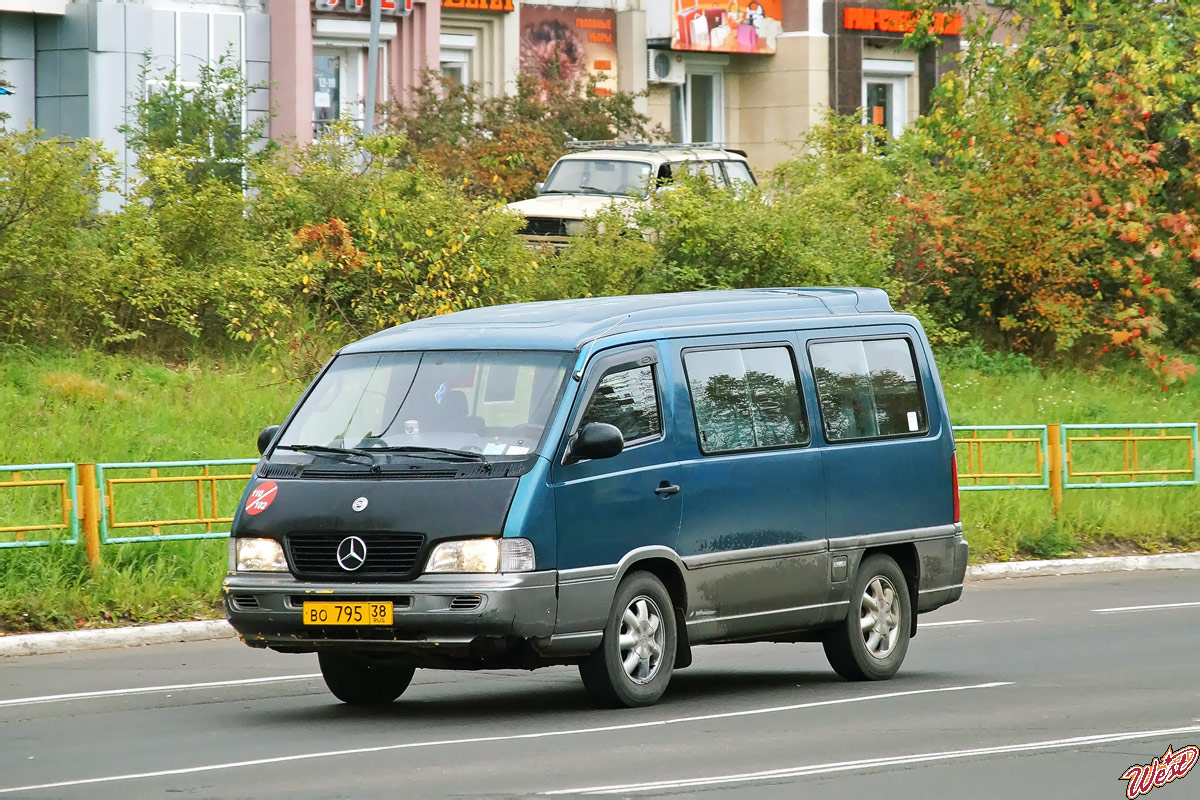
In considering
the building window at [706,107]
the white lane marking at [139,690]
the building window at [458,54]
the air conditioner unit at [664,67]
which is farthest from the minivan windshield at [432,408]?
the building window at [706,107]

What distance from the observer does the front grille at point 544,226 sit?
28.1 meters

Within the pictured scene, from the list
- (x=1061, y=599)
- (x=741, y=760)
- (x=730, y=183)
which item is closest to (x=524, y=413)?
(x=741, y=760)

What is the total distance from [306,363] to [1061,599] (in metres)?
8.30

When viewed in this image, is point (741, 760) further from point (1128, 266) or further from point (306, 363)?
point (1128, 266)

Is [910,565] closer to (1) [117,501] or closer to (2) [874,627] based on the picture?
(2) [874,627]

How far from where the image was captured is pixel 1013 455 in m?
20.8


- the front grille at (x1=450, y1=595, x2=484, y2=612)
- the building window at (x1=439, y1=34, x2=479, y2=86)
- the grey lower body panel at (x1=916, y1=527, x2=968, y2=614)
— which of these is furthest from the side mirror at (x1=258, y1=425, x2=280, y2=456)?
the building window at (x1=439, y1=34, x2=479, y2=86)

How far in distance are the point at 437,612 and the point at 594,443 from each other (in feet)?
3.80

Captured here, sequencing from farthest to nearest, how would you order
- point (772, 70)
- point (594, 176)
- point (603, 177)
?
point (772, 70) → point (594, 176) → point (603, 177)

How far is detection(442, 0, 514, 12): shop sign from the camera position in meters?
39.2

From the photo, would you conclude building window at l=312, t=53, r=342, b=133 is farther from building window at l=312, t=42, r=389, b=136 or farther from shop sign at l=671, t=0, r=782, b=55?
shop sign at l=671, t=0, r=782, b=55

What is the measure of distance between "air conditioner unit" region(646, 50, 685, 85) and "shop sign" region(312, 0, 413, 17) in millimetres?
7815

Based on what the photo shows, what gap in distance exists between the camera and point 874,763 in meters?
9.07

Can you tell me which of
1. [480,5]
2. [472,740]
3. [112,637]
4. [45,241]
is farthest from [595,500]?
[480,5]
